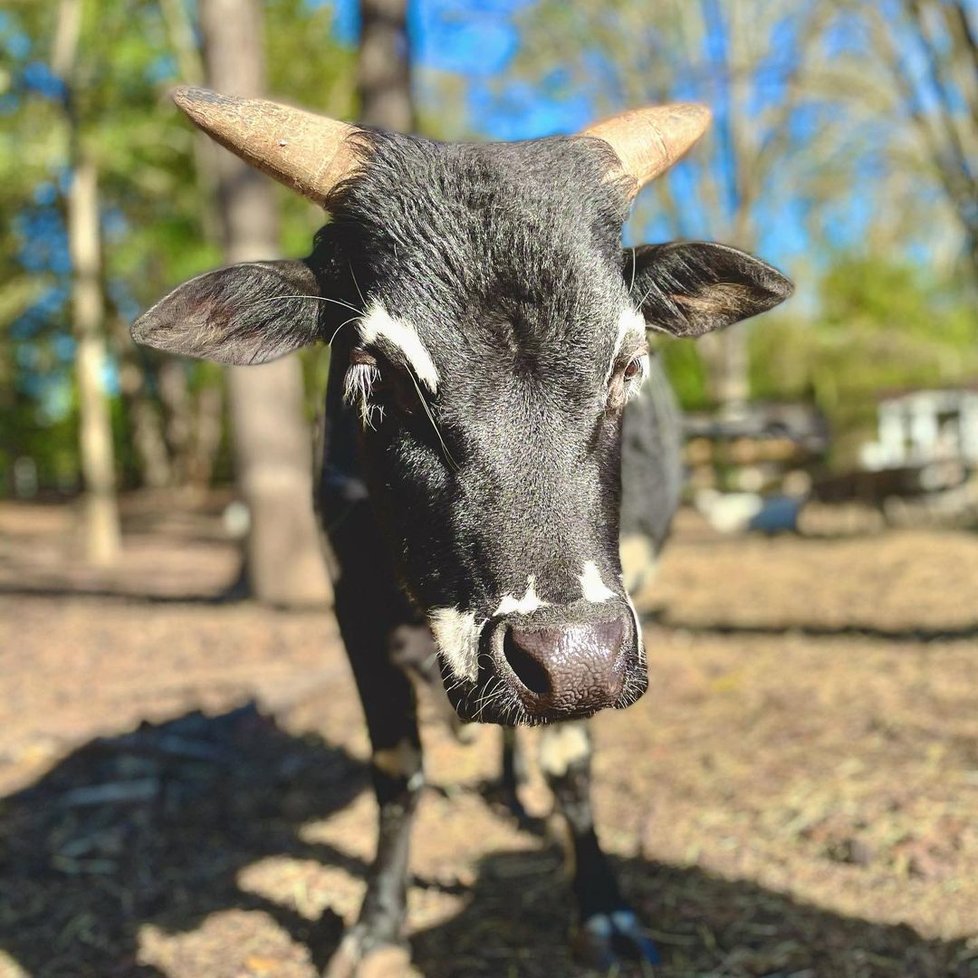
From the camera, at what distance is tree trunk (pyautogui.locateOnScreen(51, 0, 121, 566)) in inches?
461

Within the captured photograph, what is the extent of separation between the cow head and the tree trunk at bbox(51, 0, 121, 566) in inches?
424

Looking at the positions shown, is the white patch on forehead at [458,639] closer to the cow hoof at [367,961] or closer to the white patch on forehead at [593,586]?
the white patch on forehead at [593,586]

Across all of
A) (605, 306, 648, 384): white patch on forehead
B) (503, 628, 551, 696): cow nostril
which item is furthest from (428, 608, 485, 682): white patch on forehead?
(605, 306, 648, 384): white patch on forehead

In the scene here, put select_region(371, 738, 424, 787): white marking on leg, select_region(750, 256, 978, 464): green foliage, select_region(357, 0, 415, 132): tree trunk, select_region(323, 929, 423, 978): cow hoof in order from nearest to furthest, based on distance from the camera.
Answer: select_region(323, 929, 423, 978): cow hoof, select_region(371, 738, 424, 787): white marking on leg, select_region(357, 0, 415, 132): tree trunk, select_region(750, 256, 978, 464): green foliage

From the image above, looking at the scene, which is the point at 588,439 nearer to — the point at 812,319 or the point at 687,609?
the point at 687,609

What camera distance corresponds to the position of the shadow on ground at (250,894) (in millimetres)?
2920

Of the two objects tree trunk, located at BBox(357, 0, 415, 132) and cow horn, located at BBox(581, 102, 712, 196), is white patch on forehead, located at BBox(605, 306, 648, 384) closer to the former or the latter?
cow horn, located at BBox(581, 102, 712, 196)

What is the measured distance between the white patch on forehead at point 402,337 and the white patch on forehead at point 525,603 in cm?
51

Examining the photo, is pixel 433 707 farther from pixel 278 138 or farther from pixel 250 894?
pixel 278 138

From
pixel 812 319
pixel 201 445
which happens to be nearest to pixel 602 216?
pixel 201 445

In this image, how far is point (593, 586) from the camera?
2066 mm

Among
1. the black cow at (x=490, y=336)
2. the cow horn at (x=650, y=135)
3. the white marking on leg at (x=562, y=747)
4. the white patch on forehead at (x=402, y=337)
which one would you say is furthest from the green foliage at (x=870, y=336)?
the white patch on forehead at (x=402, y=337)

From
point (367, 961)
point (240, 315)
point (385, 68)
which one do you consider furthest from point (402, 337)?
point (385, 68)

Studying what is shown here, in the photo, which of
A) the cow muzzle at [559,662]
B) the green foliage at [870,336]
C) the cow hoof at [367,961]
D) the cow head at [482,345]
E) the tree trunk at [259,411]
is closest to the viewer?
the cow muzzle at [559,662]
